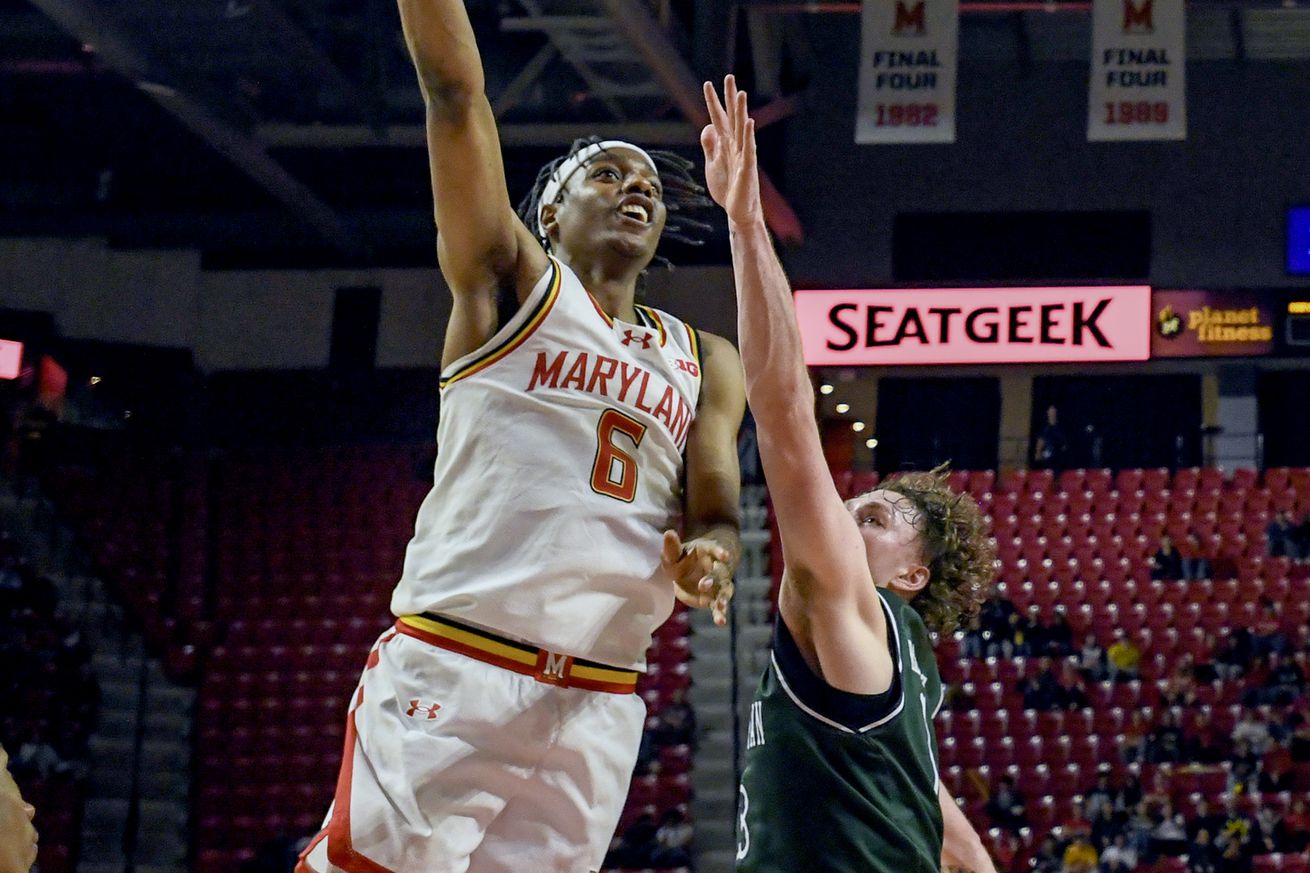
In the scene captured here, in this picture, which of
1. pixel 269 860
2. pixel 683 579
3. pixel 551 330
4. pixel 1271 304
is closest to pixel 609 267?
pixel 551 330

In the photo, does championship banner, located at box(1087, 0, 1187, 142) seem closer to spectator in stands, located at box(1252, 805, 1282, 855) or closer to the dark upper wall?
the dark upper wall

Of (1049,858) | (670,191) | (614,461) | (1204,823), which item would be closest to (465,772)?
(614,461)

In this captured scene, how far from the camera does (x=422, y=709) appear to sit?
3.24 m

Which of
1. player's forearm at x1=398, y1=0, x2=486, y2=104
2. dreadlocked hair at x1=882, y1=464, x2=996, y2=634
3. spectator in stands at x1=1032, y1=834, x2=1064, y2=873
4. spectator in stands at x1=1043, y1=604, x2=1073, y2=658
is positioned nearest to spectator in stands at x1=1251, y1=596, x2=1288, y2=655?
spectator in stands at x1=1043, y1=604, x2=1073, y2=658

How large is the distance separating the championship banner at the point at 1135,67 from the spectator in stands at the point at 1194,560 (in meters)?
4.20

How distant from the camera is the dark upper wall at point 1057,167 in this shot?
16.8 m

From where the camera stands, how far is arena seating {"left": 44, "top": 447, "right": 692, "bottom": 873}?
1355cm

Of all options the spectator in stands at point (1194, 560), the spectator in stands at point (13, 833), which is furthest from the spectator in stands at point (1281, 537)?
the spectator in stands at point (13, 833)

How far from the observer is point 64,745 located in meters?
13.4

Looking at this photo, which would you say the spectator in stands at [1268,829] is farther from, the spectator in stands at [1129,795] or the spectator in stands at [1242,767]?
the spectator in stands at [1129,795]

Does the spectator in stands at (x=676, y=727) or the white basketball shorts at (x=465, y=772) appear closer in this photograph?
the white basketball shorts at (x=465, y=772)

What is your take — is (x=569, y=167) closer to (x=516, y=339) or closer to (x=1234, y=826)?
(x=516, y=339)

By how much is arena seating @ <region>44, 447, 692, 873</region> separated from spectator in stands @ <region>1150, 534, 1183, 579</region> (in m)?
4.15

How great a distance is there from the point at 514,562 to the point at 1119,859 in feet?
31.8
